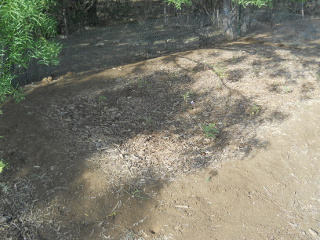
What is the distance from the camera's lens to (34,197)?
3.65 m

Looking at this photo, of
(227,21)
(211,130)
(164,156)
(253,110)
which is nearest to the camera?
(164,156)

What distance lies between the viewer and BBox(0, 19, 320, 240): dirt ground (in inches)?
135

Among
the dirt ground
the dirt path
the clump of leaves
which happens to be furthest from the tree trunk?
the dirt path

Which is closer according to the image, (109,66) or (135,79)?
(135,79)

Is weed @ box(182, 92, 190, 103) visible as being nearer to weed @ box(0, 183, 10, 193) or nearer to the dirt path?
the dirt path

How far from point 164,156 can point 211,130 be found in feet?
3.17

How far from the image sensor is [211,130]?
4961mm

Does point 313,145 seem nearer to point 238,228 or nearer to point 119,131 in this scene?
point 238,228

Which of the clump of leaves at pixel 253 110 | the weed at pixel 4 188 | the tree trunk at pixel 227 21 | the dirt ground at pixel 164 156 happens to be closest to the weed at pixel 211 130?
the dirt ground at pixel 164 156

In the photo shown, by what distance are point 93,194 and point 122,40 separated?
6278mm

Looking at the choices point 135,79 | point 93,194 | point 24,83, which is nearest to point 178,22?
point 135,79

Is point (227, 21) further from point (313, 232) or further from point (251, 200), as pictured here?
point (313, 232)

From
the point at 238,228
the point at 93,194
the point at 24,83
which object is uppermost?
the point at 24,83

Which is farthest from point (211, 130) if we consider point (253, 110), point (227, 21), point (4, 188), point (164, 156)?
point (227, 21)
